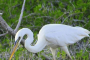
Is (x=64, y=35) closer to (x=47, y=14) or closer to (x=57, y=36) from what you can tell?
(x=57, y=36)

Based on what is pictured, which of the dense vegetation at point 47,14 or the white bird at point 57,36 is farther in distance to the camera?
the dense vegetation at point 47,14

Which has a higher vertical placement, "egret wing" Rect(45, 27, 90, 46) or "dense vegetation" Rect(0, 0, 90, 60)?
"egret wing" Rect(45, 27, 90, 46)

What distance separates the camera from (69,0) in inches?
280

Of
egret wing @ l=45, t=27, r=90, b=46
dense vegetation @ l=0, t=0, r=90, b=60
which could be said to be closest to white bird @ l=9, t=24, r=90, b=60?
egret wing @ l=45, t=27, r=90, b=46

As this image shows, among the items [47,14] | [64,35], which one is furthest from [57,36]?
[47,14]

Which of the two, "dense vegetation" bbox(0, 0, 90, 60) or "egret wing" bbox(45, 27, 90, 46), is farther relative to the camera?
"dense vegetation" bbox(0, 0, 90, 60)

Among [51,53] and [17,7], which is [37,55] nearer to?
[51,53]

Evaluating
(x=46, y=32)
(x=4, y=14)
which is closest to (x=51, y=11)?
(x=4, y=14)

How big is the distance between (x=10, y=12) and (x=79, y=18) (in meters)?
1.53

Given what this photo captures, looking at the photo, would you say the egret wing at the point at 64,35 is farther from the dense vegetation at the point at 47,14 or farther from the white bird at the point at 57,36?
the dense vegetation at the point at 47,14

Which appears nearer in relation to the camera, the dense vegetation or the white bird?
the white bird

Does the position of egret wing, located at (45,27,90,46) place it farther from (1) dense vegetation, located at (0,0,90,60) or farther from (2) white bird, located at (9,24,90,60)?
(1) dense vegetation, located at (0,0,90,60)

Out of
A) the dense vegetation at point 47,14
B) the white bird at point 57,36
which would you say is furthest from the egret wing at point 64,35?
the dense vegetation at point 47,14

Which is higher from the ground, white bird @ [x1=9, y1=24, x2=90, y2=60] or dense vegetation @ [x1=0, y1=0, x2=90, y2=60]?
white bird @ [x1=9, y1=24, x2=90, y2=60]
